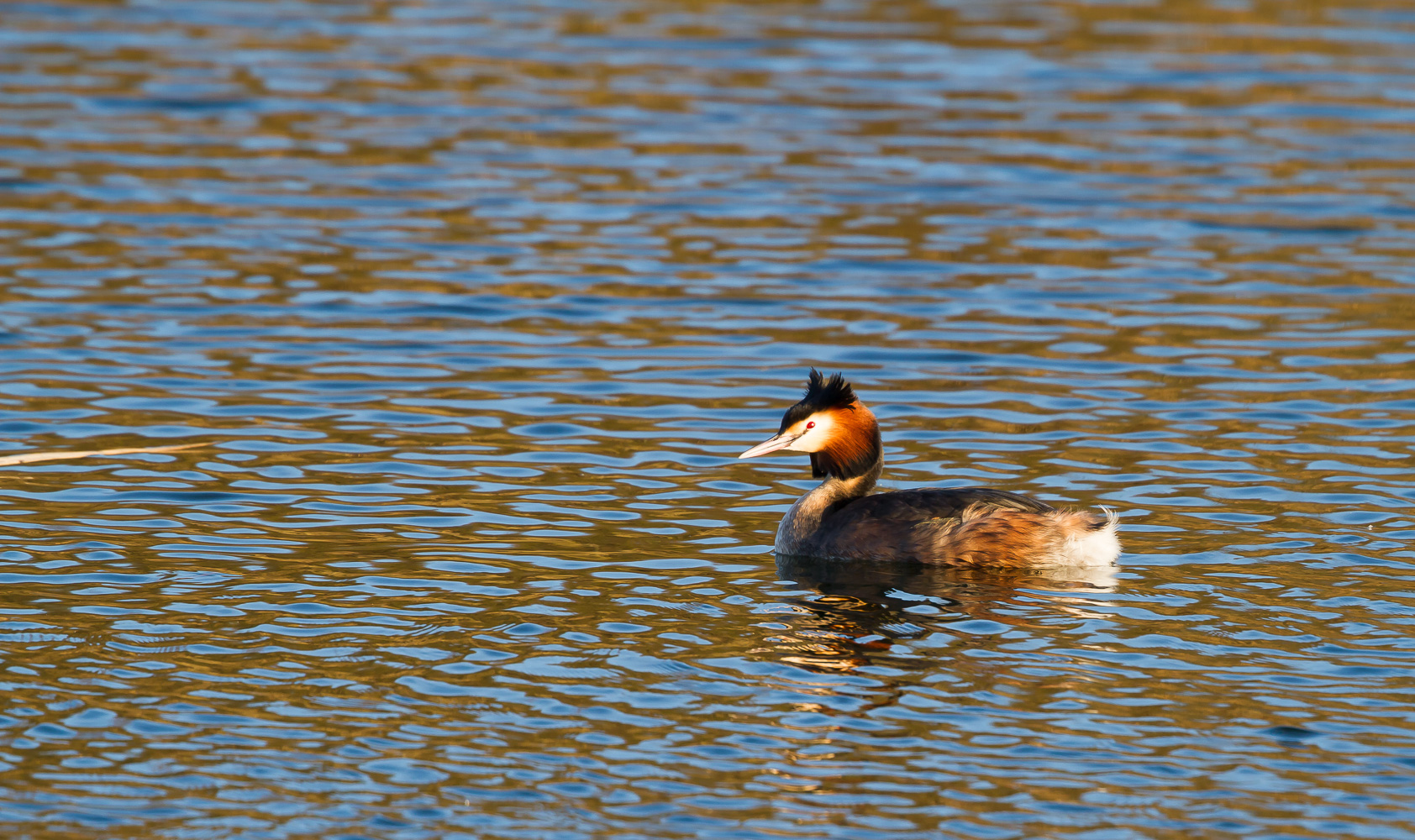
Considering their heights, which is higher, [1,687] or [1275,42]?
[1275,42]

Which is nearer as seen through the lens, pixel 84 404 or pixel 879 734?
pixel 879 734

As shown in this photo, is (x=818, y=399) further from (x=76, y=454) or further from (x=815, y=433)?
(x=76, y=454)

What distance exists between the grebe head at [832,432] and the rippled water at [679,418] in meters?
0.61

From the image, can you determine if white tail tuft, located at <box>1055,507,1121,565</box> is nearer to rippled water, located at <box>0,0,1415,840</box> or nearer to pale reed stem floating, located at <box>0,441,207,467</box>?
rippled water, located at <box>0,0,1415,840</box>

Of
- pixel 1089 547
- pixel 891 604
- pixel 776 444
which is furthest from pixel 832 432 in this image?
pixel 1089 547

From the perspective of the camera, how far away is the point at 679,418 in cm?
1452

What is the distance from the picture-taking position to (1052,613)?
33.8ft

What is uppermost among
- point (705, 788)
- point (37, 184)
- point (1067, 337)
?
point (37, 184)

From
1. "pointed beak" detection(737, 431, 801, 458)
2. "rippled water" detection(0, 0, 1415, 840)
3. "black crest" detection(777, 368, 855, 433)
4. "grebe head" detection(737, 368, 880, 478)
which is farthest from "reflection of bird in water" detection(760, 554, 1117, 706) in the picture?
"black crest" detection(777, 368, 855, 433)

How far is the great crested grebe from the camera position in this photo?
36.4 ft

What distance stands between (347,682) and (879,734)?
243 centimetres

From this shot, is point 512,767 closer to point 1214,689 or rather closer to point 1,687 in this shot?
point 1,687

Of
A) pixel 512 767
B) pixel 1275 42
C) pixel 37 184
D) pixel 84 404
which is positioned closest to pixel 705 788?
pixel 512 767

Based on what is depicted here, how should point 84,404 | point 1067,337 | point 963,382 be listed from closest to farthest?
point 84,404, point 963,382, point 1067,337
